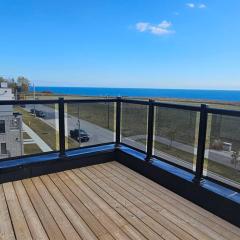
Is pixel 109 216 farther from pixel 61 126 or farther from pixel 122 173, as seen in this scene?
pixel 61 126

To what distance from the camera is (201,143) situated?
2367mm

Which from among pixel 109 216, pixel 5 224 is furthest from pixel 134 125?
pixel 5 224

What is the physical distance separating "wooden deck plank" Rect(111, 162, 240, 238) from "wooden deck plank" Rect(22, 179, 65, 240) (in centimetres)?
119

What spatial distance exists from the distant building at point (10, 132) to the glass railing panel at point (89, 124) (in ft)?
2.15

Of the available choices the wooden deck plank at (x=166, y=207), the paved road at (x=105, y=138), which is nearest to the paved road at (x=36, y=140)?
the paved road at (x=105, y=138)

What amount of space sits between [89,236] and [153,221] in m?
0.61

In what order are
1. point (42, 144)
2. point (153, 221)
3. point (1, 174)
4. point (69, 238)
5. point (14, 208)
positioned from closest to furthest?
point (69, 238) < point (153, 221) < point (14, 208) < point (1, 174) < point (42, 144)

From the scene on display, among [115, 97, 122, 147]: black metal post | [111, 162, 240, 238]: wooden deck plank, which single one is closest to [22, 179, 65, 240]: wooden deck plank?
[111, 162, 240, 238]: wooden deck plank

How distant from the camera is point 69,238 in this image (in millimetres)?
1724

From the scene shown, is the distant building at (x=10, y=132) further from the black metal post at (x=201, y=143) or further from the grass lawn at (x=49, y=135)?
the black metal post at (x=201, y=143)

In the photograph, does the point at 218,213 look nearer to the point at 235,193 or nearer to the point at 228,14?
the point at 235,193

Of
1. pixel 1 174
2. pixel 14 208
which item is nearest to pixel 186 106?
pixel 14 208

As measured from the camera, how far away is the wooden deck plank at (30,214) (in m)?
1.78

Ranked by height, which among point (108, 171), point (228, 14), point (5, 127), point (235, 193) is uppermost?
point (228, 14)
